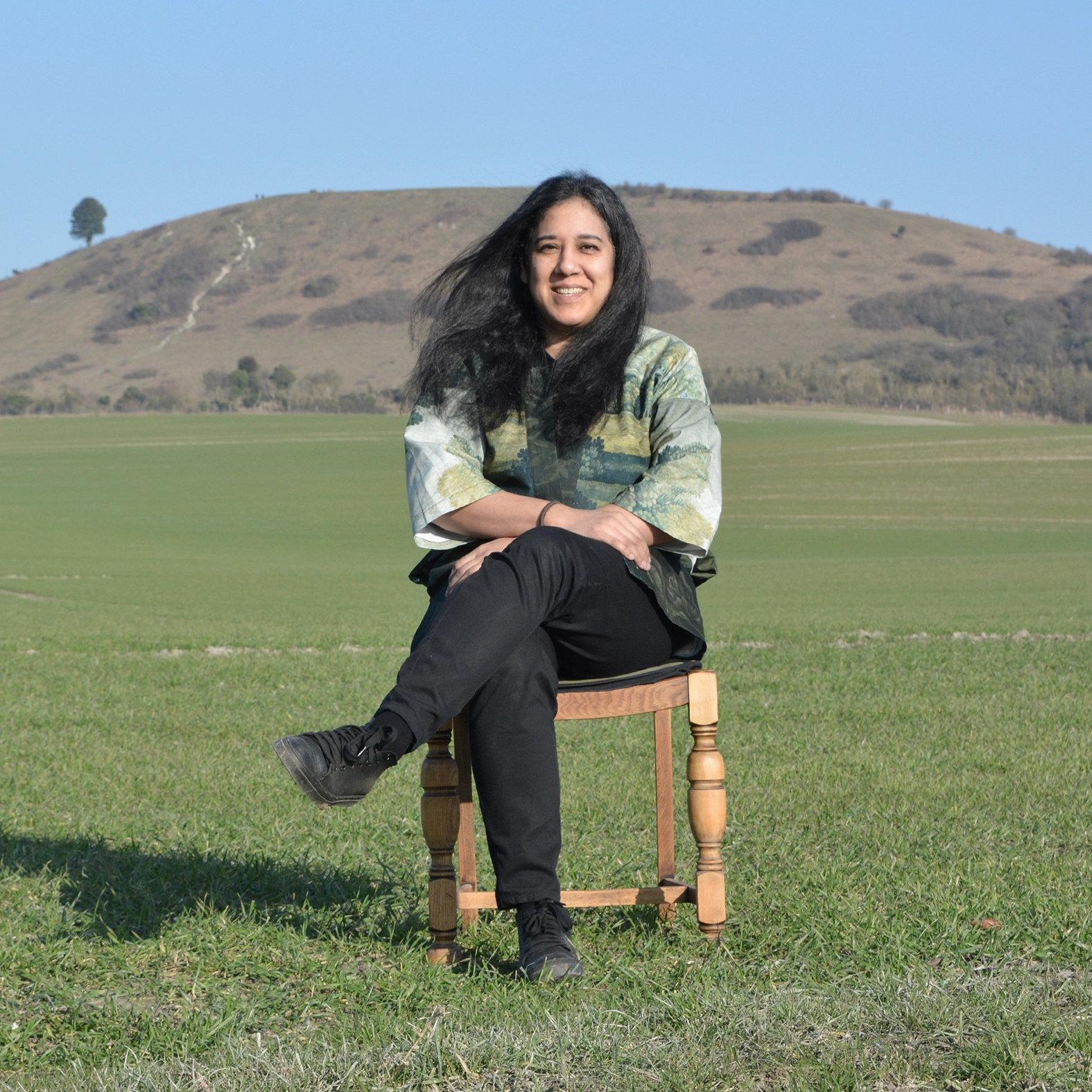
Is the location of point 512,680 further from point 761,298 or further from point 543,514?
point 761,298

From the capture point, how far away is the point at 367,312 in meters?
130

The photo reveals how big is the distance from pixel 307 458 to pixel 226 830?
56.6m

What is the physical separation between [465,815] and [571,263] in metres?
1.62

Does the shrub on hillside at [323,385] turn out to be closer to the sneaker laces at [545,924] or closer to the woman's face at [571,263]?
the woman's face at [571,263]

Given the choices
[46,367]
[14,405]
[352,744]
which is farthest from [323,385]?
[352,744]

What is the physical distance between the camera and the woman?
9.95ft

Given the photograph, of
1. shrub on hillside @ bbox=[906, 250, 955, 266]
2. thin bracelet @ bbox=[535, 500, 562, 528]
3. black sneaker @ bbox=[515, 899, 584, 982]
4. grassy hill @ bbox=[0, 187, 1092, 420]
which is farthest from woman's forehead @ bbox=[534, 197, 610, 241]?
shrub on hillside @ bbox=[906, 250, 955, 266]

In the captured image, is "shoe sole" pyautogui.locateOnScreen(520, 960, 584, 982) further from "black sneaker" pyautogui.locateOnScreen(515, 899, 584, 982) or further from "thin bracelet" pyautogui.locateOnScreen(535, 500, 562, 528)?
"thin bracelet" pyautogui.locateOnScreen(535, 500, 562, 528)

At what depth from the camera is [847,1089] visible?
219cm

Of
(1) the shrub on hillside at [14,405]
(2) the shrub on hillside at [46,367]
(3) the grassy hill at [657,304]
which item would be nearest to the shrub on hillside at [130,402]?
(3) the grassy hill at [657,304]

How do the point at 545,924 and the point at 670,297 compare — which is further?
the point at 670,297

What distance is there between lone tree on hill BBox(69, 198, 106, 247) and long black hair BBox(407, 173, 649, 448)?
195 metres

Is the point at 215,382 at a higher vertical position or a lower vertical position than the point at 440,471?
higher

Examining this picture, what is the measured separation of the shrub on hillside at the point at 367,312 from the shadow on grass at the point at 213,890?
404ft
